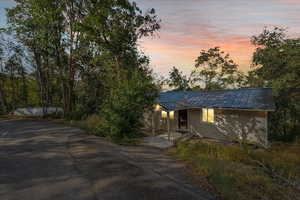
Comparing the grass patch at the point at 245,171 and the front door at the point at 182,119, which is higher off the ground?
the front door at the point at 182,119

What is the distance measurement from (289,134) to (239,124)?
17.7 ft

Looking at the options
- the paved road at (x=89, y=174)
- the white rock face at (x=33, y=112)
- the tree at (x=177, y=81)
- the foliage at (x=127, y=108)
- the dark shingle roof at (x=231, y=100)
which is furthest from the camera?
the tree at (x=177, y=81)

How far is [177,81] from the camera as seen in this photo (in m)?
38.4

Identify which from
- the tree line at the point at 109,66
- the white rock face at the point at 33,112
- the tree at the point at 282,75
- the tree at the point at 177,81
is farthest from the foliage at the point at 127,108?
the tree at the point at 177,81

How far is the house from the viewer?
38.1 ft

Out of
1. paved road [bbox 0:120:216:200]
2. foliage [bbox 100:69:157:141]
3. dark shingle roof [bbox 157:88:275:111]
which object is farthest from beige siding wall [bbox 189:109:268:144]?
paved road [bbox 0:120:216:200]

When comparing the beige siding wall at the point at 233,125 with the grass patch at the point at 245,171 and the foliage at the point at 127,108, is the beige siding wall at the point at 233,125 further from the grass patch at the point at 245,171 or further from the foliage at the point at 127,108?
the foliage at the point at 127,108

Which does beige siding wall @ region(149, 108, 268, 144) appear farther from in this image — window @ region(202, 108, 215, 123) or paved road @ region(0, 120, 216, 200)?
paved road @ region(0, 120, 216, 200)

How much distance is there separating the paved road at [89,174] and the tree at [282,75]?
11.3 m

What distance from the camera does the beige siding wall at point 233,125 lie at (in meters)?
11.6

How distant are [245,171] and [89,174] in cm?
621

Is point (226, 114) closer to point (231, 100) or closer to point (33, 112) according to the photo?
point (231, 100)

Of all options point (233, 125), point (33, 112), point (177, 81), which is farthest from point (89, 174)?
point (177, 81)

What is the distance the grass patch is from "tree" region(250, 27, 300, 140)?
14.7ft
